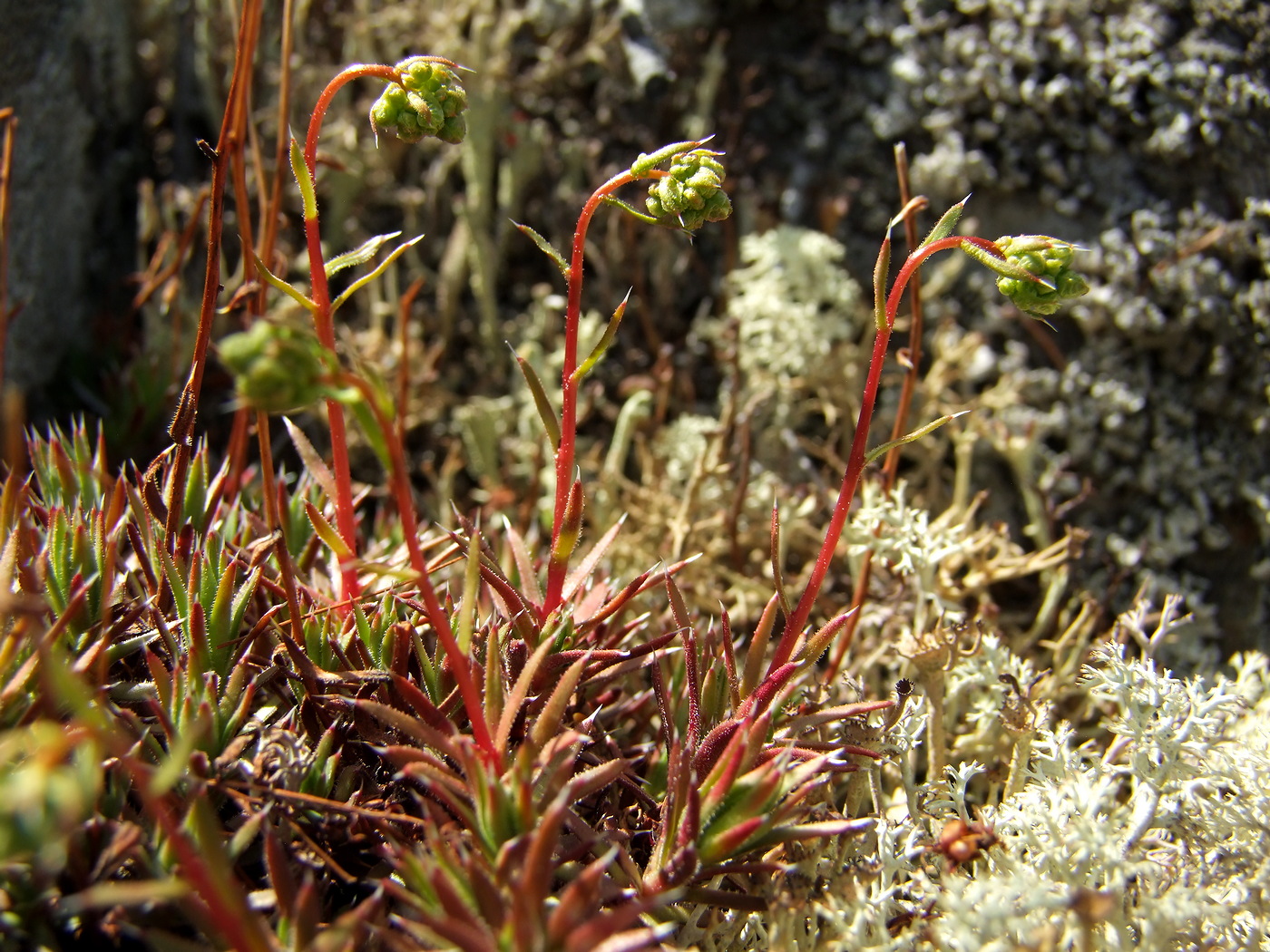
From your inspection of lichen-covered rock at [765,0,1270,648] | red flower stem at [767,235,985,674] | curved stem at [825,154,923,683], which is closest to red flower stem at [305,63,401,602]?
red flower stem at [767,235,985,674]

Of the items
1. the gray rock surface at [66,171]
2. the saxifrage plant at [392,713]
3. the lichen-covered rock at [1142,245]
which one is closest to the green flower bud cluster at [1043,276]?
the saxifrage plant at [392,713]

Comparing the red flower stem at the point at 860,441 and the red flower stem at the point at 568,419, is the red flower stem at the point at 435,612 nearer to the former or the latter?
the red flower stem at the point at 568,419

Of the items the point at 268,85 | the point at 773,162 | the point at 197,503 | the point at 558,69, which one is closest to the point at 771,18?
the point at 773,162

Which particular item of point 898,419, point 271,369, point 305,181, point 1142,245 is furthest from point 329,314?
point 1142,245

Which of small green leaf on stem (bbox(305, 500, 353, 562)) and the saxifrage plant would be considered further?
small green leaf on stem (bbox(305, 500, 353, 562))

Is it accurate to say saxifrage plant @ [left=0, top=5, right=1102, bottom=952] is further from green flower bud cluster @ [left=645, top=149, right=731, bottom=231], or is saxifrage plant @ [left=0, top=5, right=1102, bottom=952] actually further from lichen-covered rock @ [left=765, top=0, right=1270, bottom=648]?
lichen-covered rock @ [left=765, top=0, right=1270, bottom=648]

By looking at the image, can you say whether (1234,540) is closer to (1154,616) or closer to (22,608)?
(1154,616)

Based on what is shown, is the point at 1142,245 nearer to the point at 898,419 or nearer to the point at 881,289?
the point at 898,419
